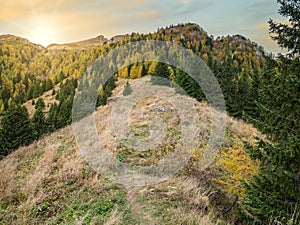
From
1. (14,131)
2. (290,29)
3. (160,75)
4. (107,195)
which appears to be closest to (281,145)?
A: (290,29)

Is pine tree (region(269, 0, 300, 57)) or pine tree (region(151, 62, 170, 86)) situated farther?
pine tree (region(151, 62, 170, 86))

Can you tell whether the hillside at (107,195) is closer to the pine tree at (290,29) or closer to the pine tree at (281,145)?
the pine tree at (281,145)

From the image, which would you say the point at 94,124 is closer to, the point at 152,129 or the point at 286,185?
the point at 152,129

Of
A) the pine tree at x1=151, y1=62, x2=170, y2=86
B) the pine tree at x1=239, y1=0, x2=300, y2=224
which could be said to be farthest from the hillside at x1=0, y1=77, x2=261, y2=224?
the pine tree at x1=151, y1=62, x2=170, y2=86

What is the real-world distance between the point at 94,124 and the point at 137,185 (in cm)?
899

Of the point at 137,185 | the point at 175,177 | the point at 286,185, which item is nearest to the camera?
the point at 286,185

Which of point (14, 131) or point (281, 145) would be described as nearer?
point (281, 145)

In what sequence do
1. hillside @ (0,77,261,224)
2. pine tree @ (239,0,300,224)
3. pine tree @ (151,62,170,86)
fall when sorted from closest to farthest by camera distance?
1. hillside @ (0,77,261,224)
2. pine tree @ (239,0,300,224)
3. pine tree @ (151,62,170,86)

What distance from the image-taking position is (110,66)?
54250 millimetres

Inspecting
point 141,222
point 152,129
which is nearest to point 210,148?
point 152,129

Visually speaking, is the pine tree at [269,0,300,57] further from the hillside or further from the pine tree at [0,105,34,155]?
the pine tree at [0,105,34,155]

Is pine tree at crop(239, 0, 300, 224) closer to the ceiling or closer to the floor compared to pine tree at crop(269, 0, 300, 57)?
closer to the floor

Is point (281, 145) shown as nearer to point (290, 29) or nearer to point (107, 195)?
point (290, 29)

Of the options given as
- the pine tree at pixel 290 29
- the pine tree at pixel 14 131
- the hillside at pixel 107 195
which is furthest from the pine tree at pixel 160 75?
the pine tree at pixel 290 29
